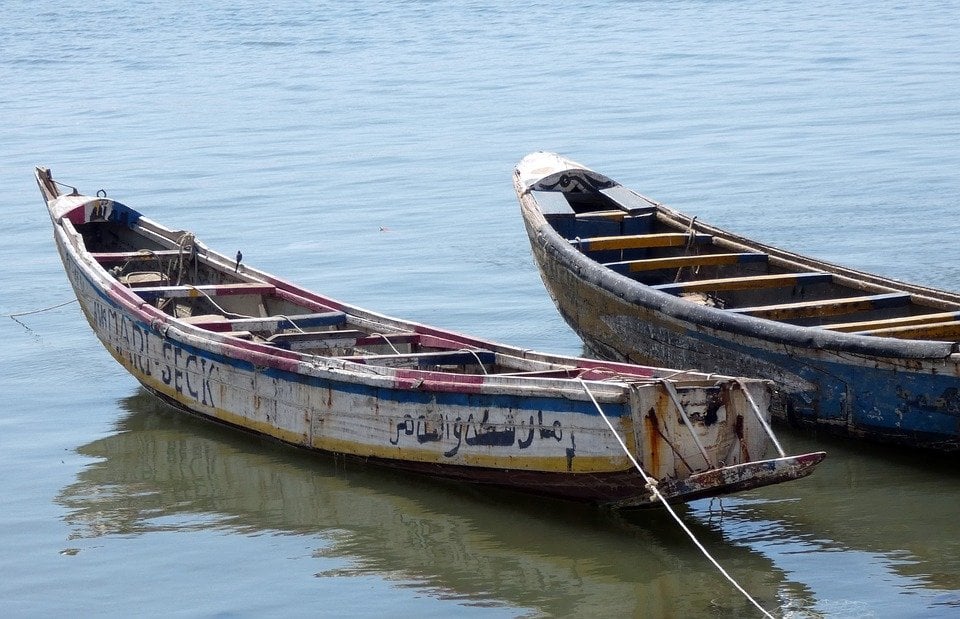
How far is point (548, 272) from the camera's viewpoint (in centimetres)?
1059

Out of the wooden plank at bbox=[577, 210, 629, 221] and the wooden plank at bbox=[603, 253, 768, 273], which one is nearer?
the wooden plank at bbox=[603, 253, 768, 273]

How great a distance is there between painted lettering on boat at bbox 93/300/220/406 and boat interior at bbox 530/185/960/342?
9.63 ft

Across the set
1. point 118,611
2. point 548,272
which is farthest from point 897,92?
point 118,611

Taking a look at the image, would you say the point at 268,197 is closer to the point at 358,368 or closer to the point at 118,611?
the point at 358,368

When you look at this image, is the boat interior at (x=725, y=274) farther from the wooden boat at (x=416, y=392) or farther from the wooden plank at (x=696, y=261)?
the wooden boat at (x=416, y=392)

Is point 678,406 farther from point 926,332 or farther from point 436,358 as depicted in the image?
point 926,332

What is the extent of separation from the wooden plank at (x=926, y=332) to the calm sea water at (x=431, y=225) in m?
0.71

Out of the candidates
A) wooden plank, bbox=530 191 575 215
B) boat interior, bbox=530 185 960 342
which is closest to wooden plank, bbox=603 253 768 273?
boat interior, bbox=530 185 960 342

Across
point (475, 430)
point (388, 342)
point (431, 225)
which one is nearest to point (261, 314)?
point (388, 342)

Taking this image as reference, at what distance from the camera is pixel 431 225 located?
1562 cm

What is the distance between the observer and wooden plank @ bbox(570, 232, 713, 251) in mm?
10352

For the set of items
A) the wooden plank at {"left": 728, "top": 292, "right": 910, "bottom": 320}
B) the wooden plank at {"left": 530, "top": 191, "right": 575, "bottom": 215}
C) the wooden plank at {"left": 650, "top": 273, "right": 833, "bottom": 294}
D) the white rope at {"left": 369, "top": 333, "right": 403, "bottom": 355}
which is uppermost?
the wooden plank at {"left": 530, "top": 191, "right": 575, "bottom": 215}

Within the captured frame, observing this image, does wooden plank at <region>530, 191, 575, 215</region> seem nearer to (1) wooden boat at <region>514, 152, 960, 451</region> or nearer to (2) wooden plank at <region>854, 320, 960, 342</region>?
(1) wooden boat at <region>514, 152, 960, 451</region>

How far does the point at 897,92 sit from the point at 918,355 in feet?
54.5
